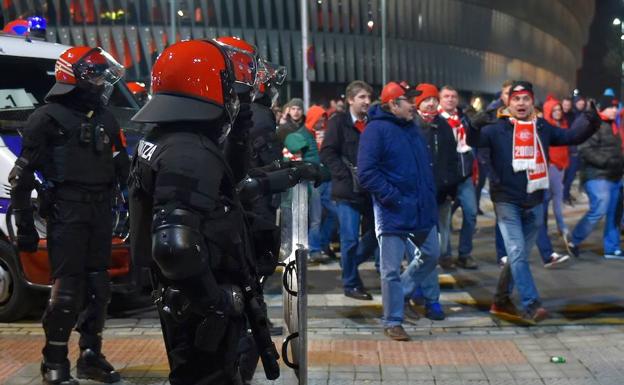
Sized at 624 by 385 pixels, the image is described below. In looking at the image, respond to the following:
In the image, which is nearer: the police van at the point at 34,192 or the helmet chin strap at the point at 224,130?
the helmet chin strap at the point at 224,130

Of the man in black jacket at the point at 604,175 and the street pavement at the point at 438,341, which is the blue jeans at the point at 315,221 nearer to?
the street pavement at the point at 438,341

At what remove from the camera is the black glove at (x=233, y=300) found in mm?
3264

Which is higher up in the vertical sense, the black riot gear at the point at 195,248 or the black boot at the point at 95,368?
the black riot gear at the point at 195,248

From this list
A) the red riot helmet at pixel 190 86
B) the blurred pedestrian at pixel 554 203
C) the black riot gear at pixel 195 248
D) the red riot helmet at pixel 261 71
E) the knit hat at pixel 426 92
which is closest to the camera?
the black riot gear at pixel 195 248

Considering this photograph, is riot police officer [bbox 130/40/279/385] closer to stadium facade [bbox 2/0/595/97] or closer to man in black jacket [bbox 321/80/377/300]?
man in black jacket [bbox 321/80/377/300]

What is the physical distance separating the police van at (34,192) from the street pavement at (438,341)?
254mm

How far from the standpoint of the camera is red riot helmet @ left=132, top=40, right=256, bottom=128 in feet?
10.6

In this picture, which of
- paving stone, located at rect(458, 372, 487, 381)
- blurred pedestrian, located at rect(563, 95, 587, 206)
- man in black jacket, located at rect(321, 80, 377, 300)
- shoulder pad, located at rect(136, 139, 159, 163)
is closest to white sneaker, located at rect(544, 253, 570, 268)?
man in black jacket, located at rect(321, 80, 377, 300)

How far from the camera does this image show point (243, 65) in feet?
12.2

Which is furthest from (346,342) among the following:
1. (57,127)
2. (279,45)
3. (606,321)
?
(279,45)

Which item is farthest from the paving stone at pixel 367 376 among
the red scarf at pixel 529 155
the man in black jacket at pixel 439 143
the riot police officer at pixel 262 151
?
the man in black jacket at pixel 439 143

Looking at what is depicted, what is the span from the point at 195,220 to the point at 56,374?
93.4 inches

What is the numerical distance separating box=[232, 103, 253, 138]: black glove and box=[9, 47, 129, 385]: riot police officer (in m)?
1.59

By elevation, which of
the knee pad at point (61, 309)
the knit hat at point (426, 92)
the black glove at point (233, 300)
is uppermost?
the knit hat at point (426, 92)
